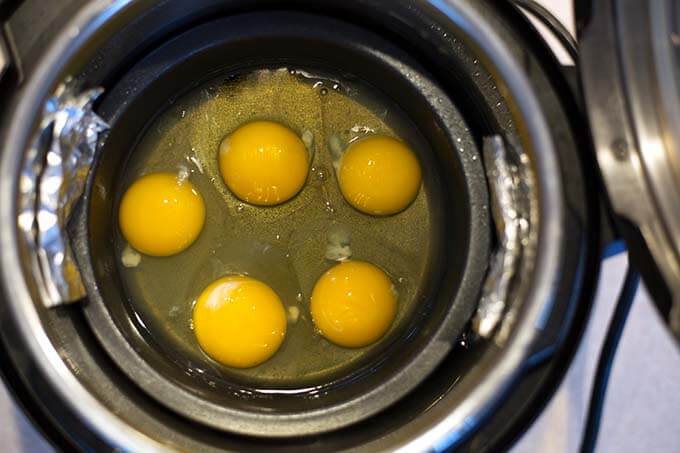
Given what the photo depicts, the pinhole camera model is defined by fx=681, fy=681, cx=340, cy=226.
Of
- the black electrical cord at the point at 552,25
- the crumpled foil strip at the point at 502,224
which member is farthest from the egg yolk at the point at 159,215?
the black electrical cord at the point at 552,25

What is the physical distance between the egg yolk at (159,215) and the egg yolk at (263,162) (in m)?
0.10

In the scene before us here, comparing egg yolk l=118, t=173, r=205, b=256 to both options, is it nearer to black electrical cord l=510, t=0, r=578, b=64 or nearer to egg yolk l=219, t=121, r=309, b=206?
egg yolk l=219, t=121, r=309, b=206

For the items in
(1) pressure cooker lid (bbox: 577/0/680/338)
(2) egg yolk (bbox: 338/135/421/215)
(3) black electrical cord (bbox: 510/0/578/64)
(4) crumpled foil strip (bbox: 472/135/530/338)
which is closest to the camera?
(1) pressure cooker lid (bbox: 577/0/680/338)

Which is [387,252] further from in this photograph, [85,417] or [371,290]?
[85,417]

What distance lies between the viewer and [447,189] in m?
1.39

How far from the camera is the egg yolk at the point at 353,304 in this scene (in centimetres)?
132

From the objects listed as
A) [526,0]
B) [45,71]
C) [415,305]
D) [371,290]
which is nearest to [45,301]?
[45,71]

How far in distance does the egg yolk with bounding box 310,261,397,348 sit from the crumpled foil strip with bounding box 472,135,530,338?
0.65 ft

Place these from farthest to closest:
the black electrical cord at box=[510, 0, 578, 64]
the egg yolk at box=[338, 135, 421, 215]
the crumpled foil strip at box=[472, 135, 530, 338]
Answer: the egg yolk at box=[338, 135, 421, 215], the black electrical cord at box=[510, 0, 578, 64], the crumpled foil strip at box=[472, 135, 530, 338]

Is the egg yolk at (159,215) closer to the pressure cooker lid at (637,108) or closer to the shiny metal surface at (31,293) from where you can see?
the shiny metal surface at (31,293)

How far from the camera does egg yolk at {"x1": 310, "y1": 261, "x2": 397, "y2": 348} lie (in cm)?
132

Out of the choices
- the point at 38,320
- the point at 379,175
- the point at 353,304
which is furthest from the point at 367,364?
the point at 38,320

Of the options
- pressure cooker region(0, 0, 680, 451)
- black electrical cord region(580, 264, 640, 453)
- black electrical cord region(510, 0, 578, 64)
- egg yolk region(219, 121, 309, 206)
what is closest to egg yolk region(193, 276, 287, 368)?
pressure cooker region(0, 0, 680, 451)

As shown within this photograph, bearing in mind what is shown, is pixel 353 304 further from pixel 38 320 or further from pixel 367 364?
pixel 38 320
